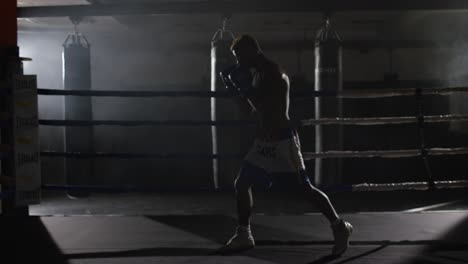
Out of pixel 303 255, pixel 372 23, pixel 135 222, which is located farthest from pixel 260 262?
pixel 372 23

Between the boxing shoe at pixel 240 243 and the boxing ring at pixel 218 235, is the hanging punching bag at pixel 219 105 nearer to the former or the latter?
the boxing ring at pixel 218 235

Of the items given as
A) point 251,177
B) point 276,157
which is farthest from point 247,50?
point 251,177

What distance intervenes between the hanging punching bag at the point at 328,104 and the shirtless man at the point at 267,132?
12.7 feet

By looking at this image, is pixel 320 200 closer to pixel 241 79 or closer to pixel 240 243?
pixel 240 243

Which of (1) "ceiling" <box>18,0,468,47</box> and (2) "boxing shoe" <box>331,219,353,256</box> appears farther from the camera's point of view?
(1) "ceiling" <box>18,0,468,47</box>

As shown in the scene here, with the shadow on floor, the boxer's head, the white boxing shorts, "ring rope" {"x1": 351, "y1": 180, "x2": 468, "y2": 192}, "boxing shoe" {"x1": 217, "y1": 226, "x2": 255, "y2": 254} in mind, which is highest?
the boxer's head

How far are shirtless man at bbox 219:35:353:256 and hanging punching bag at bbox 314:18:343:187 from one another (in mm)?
3876

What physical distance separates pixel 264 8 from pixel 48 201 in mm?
4004

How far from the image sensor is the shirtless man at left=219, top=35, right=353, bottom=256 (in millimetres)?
2986

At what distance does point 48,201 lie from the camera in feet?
24.0

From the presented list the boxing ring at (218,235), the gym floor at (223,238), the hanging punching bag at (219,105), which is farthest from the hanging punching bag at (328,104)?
the gym floor at (223,238)

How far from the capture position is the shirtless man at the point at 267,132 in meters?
2.99

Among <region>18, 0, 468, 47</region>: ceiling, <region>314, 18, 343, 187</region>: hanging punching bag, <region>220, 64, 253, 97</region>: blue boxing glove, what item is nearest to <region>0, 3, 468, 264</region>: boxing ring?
<region>220, 64, 253, 97</region>: blue boxing glove

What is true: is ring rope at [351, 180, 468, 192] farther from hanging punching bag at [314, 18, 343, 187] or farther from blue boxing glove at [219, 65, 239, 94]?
hanging punching bag at [314, 18, 343, 187]
